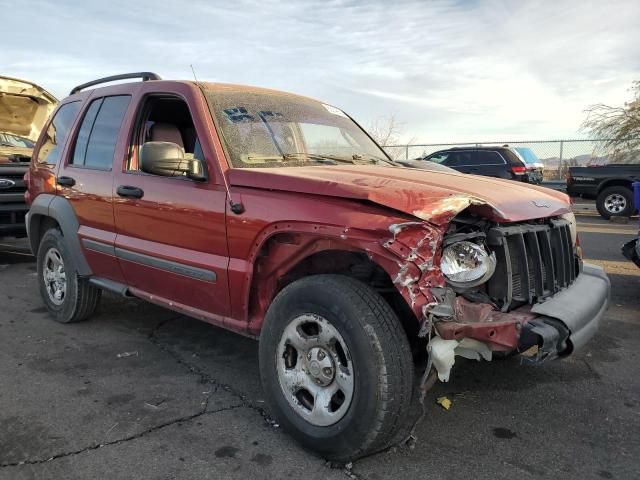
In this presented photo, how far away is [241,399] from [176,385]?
1.64 feet

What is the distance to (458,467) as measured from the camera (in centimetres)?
268

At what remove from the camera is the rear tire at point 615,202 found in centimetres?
1342

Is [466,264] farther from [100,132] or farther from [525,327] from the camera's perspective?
[100,132]

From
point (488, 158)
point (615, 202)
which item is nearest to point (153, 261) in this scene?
point (615, 202)

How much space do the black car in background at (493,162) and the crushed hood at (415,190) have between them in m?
11.8

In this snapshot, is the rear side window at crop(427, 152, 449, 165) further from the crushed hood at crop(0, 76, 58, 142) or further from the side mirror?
the side mirror

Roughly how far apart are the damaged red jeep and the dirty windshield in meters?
0.01

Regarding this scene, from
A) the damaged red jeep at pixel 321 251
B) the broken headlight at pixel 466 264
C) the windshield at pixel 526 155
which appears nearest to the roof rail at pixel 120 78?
the damaged red jeep at pixel 321 251

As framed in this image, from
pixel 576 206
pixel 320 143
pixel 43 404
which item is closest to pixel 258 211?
pixel 320 143

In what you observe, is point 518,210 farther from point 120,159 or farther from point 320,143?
point 120,159

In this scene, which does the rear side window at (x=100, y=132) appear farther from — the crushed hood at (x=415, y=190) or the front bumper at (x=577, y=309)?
the front bumper at (x=577, y=309)

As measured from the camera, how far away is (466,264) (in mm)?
2711

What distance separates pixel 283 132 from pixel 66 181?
6.84 feet

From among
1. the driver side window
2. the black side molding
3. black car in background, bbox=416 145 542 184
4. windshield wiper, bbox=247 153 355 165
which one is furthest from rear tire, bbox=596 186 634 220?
the black side molding
